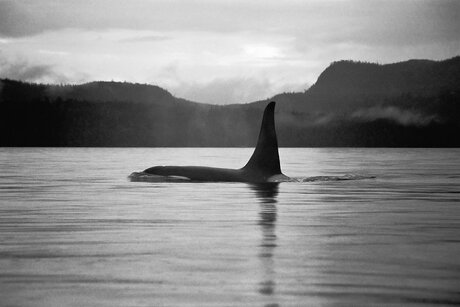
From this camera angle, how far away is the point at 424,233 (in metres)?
17.8

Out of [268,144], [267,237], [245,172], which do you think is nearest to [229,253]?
[267,237]

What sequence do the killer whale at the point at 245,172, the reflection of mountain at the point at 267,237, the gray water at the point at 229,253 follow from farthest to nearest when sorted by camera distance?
the killer whale at the point at 245,172
the reflection of mountain at the point at 267,237
the gray water at the point at 229,253

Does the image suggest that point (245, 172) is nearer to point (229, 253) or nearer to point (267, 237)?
point (267, 237)

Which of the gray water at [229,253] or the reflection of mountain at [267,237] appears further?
the reflection of mountain at [267,237]

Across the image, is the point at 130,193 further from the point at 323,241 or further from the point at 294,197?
the point at 323,241

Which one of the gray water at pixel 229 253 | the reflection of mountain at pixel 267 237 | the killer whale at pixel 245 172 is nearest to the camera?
the gray water at pixel 229 253

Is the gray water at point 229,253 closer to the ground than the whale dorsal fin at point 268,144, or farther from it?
closer to the ground

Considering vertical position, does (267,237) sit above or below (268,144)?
below

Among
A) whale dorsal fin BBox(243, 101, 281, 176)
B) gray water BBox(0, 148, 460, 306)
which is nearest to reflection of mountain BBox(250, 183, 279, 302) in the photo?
gray water BBox(0, 148, 460, 306)

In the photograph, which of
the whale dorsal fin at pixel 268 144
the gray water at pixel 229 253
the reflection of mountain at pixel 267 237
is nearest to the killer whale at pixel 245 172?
the whale dorsal fin at pixel 268 144

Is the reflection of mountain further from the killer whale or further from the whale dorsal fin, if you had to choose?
the killer whale

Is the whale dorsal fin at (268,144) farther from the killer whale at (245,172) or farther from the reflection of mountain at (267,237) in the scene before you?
the reflection of mountain at (267,237)

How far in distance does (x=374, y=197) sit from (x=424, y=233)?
526 inches

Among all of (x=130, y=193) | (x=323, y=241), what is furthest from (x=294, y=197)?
(x=323, y=241)
